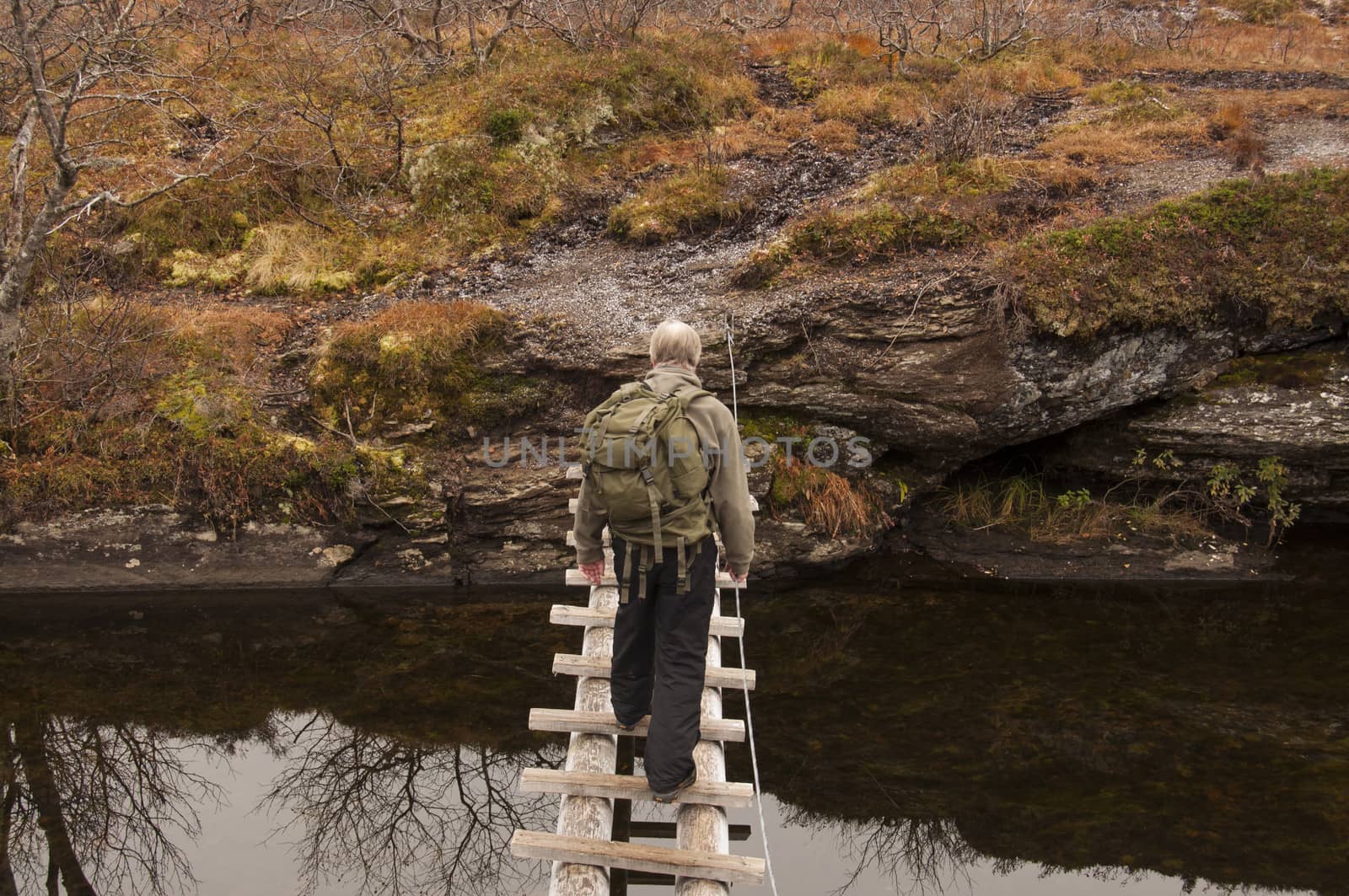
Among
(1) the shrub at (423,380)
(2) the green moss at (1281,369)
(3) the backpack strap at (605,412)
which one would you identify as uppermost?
(1) the shrub at (423,380)

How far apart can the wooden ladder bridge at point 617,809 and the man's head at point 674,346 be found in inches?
64.9

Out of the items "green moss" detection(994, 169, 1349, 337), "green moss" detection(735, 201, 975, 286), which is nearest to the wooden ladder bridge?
"green moss" detection(735, 201, 975, 286)

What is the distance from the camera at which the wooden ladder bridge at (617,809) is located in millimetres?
4449

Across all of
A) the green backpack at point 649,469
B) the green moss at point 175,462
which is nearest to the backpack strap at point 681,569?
the green backpack at point 649,469

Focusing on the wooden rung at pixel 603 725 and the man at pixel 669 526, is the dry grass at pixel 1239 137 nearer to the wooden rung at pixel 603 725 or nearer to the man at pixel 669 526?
the man at pixel 669 526

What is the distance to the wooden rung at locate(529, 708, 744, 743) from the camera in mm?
5195

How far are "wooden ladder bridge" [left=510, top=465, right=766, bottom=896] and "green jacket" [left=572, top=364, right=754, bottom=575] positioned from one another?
34.3 inches

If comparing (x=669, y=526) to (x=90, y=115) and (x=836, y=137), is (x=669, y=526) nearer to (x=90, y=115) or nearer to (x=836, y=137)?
(x=90, y=115)

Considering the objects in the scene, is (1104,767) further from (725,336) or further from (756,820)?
(725,336)

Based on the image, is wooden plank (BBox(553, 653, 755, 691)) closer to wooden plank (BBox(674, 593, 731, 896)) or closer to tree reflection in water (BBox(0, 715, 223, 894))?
wooden plank (BBox(674, 593, 731, 896))

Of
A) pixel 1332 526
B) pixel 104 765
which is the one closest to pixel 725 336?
pixel 104 765

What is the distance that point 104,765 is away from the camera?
6.48 m

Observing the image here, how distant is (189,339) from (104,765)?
4984 millimetres

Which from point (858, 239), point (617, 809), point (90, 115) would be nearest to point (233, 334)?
point (90, 115)
